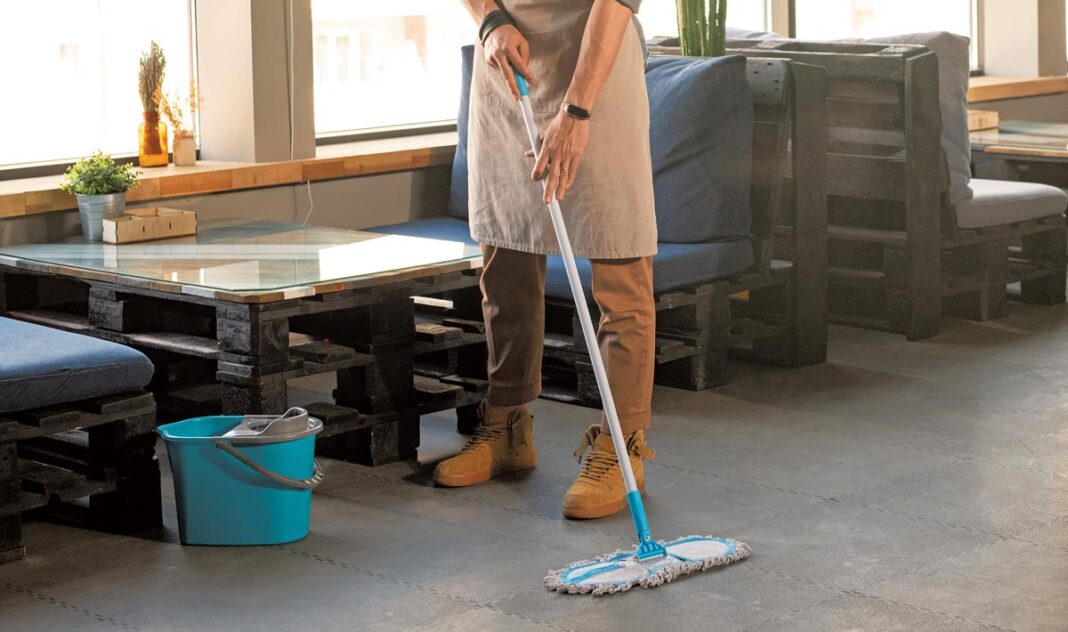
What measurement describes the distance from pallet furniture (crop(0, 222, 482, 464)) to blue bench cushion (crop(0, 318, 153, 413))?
282 millimetres

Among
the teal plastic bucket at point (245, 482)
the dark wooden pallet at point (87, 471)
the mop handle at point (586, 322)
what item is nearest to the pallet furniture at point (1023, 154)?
the mop handle at point (586, 322)

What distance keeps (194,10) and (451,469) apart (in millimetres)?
2160

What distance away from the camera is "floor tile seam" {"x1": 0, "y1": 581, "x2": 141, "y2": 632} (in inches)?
102

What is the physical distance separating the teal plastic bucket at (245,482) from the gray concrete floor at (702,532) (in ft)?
0.18

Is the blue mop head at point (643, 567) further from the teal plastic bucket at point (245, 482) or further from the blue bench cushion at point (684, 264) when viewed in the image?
the blue bench cushion at point (684, 264)

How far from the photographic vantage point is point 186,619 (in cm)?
262

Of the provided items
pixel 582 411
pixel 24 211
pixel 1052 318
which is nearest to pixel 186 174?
pixel 24 211

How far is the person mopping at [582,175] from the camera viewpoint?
3.02 meters

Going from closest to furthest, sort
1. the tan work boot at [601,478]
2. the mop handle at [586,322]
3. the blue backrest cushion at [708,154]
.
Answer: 1. the mop handle at [586,322]
2. the tan work boot at [601,478]
3. the blue backrest cushion at [708,154]

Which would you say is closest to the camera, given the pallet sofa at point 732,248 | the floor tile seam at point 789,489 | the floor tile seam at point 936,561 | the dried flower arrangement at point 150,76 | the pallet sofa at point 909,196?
the floor tile seam at point 936,561

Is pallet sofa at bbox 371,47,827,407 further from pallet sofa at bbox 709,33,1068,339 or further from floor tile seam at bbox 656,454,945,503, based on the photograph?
floor tile seam at bbox 656,454,945,503

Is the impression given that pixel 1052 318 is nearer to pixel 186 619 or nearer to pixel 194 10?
pixel 194 10

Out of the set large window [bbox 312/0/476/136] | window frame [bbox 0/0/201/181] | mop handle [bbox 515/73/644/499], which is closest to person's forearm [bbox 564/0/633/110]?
mop handle [bbox 515/73/644/499]

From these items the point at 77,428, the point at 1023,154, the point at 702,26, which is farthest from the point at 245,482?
the point at 1023,154
